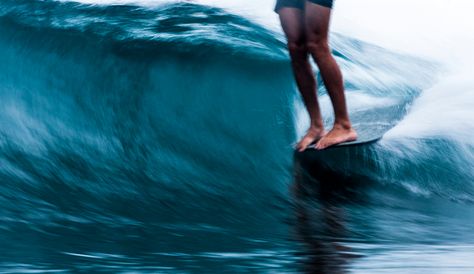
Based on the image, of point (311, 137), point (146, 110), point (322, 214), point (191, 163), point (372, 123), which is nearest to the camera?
point (322, 214)

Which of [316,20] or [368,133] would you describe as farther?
[368,133]

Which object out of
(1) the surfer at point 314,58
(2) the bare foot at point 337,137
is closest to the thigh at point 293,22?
(1) the surfer at point 314,58

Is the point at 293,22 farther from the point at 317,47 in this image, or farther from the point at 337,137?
the point at 337,137

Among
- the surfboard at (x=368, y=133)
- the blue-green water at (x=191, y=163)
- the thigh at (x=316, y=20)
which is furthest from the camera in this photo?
the surfboard at (x=368, y=133)

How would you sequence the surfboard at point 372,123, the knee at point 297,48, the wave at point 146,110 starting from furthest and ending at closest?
the surfboard at point 372,123 < the knee at point 297,48 < the wave at point 146,110

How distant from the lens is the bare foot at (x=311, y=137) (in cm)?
435

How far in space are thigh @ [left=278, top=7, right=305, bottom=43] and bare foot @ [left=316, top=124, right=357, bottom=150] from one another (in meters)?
0.46

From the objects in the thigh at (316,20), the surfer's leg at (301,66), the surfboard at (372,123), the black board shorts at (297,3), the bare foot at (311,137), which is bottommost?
the surfboard at (372,123)

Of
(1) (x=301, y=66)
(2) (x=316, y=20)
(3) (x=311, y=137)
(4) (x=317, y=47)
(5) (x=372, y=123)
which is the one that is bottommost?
(5) (x=372, y=123)

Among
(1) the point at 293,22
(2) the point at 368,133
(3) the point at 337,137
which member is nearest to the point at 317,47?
(1) the point at 293,22

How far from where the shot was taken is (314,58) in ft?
13.5

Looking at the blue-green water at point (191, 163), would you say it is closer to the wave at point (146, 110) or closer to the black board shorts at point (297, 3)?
the wave at point (146, 110)

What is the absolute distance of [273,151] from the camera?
4465 millimetres

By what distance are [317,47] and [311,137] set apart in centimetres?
49
